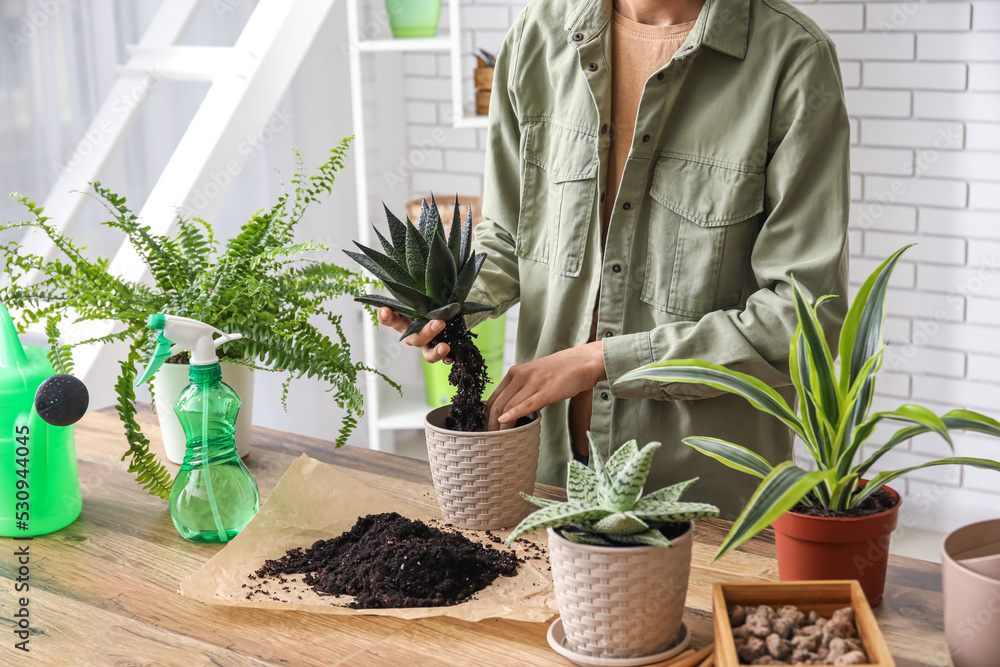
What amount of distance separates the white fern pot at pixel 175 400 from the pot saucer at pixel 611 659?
2.39 ft

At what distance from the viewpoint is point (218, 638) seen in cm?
103

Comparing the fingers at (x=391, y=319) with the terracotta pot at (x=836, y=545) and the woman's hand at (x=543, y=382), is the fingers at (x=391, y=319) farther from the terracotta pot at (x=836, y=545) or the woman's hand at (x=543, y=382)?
the terracotta pot at (x=836, y=545)

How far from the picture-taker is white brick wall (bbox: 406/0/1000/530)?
9.14 ft

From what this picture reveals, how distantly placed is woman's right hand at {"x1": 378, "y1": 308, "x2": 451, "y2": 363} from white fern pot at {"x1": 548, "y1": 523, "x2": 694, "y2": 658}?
0.39 m

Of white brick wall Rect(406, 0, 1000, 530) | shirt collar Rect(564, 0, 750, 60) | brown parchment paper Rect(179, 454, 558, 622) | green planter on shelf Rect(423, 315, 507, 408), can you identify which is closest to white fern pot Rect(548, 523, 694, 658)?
brown parchment paper Rect(179, 454, 558, 622)

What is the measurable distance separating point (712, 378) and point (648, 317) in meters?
0.59

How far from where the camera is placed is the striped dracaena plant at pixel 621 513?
91 cm

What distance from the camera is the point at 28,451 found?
4.28 feet

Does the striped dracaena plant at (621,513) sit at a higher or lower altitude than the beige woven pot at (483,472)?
higher

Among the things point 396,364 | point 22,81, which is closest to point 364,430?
point 396,364

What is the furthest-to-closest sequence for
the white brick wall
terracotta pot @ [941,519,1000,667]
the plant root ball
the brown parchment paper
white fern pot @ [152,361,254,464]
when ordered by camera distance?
the white brick wall < white fern pot @ [152,361,254,464] < the plant root ball < the brown parchment paper < terracotta pot @ [941,519,1000,667]

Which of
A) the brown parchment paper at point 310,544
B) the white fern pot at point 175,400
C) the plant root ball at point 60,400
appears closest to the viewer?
the brown parchment paper at point 310,544

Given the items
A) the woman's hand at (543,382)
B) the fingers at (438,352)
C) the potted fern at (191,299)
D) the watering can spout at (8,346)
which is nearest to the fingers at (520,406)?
the woman's hand at (543,382)

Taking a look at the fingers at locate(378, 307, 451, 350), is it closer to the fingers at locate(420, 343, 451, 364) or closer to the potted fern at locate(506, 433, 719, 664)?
the fingers at locate(420, 343, 451, 364)
